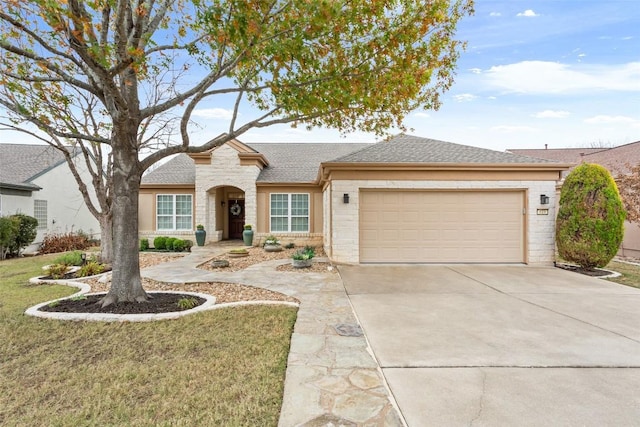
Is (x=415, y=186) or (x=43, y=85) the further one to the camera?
(x=415, y=186)

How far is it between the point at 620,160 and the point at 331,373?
61.6ft

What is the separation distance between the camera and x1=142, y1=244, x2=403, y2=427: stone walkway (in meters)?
2.32

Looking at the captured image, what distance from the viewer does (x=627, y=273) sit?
27.6 ft

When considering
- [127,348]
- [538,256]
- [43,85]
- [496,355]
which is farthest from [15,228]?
[538,256]

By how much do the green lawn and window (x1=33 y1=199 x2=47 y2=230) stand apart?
42.8 ft

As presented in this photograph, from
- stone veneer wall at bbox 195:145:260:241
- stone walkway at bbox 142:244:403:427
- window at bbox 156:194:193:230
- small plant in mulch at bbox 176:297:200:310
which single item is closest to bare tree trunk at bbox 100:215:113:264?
stone veneer wall at bbox 195:145:260:241

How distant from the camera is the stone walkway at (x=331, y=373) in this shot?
91.3 inches

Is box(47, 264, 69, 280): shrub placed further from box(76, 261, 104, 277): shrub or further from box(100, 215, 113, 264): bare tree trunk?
box(100, 215, 113, 264): bare tree trunk

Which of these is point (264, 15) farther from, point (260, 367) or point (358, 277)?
point (358, 277)

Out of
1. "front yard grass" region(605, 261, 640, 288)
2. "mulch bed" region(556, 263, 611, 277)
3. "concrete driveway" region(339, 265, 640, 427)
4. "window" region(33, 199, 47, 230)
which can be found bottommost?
"front yard grass" region(605, 261, 640, 288)

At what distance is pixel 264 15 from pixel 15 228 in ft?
44.4

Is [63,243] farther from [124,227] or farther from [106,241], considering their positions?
[124,227]

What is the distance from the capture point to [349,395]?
259 centimetres

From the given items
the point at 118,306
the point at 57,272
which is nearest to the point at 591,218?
the point at 118,306
